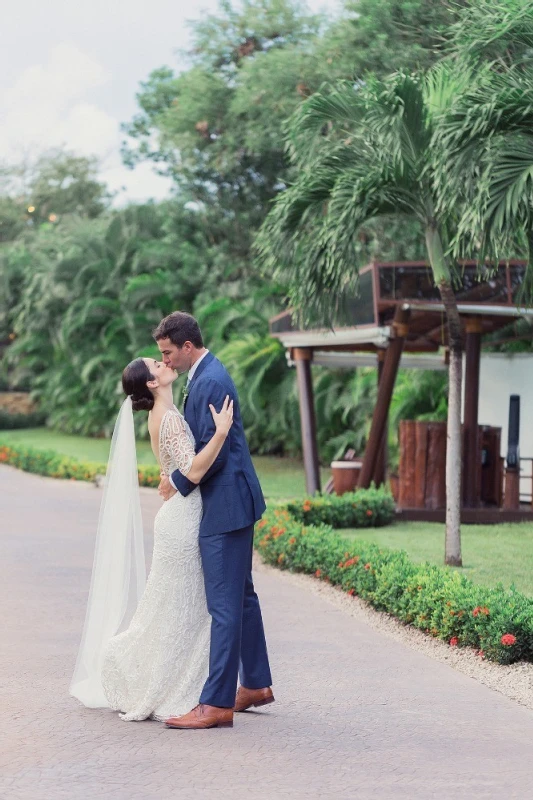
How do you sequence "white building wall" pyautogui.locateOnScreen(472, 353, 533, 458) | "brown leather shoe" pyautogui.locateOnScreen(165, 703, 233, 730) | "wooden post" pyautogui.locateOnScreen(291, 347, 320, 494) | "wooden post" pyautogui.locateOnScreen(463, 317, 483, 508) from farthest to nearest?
"white building wall" pyautogui.locateOnScreen(472, 353, 533, 458), "wooden post" pyautogui.locateOnScreen(291, 347, 320, 494), "wooden post" pyautogui.locateOnScreen(463, 317, 483, 508), "brown leather shoe" pyautogui.locateOnScreen(165, 703, 233, 730)

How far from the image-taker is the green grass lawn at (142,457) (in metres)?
21.9

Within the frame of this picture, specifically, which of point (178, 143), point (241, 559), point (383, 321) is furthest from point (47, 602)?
point (178, 143)

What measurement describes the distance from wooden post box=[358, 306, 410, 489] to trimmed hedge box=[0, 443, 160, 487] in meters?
5.90

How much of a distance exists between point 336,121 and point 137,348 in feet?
70.1

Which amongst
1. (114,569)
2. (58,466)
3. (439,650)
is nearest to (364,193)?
(439,650)

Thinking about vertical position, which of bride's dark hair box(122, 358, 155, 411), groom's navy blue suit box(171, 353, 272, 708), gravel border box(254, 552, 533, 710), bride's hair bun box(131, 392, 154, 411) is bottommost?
gravel border box(254, 552, 533, 710)

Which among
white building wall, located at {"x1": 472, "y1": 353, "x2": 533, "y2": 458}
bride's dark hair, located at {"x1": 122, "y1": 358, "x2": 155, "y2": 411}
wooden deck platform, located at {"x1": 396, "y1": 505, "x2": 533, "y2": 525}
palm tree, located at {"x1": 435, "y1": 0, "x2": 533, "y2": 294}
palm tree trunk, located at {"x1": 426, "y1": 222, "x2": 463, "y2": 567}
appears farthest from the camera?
white building wall, located at {"x1": 472, "y1": 353, "x2": 533, "y2": 458}

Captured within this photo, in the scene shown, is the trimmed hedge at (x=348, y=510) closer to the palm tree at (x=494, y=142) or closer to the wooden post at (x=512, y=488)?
the wooden post at (x=512, y=488)

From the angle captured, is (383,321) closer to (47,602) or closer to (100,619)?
(47,602)

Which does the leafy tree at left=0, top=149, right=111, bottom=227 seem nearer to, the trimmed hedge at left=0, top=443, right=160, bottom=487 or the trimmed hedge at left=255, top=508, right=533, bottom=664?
the trimmed hedge at left=0, top=443, right=160, bottom=487

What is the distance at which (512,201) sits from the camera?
8.80 metres

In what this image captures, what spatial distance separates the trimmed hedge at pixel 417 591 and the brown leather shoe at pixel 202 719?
209 centimetres

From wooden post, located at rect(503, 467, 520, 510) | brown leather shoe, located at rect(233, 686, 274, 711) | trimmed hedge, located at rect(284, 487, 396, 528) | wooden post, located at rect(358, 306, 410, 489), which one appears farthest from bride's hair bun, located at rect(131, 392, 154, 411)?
wooden post, located at rect(503, 467, 520, 510)

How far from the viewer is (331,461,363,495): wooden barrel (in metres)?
16.5
